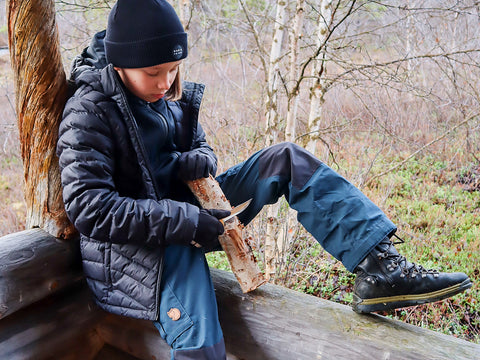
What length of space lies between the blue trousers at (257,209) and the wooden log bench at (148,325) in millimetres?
272

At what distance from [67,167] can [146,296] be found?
0.58 meters

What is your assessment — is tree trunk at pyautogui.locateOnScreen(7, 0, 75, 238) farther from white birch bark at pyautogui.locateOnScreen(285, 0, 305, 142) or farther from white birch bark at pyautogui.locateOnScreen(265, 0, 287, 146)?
white birch bark at pyautogui.locateOnScreen(285, 0, 305, 142)

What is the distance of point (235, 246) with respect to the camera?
5.79 ft

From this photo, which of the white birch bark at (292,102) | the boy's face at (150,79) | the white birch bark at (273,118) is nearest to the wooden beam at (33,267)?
the boy's face at (150,79)

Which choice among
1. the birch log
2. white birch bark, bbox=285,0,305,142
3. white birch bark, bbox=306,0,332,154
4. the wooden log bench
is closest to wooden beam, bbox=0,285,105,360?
the wooden log bench

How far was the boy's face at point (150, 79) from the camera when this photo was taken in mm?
1550

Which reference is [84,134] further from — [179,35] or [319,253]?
[319,253]

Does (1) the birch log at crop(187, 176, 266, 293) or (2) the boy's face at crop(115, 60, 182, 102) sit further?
(1) the birch log at crop(187, 176, 266, 293)

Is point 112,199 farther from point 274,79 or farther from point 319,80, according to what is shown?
point 319,80

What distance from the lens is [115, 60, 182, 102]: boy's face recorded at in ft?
5.08

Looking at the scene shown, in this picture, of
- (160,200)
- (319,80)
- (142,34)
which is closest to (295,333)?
(160,200)

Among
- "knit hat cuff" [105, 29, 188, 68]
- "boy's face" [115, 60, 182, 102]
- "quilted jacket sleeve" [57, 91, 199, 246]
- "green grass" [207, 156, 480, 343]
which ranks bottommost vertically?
"green grass" [207, 156, 480, 343]

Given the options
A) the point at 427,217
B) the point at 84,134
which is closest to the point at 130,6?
the point at 84,134

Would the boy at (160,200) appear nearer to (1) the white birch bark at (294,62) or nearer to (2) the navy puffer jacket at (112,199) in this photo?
(2) the navy puffer jacket at (112,199)
